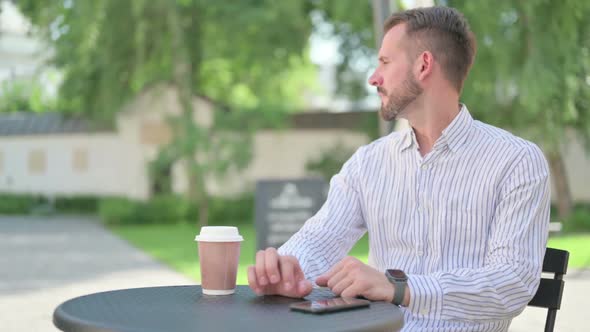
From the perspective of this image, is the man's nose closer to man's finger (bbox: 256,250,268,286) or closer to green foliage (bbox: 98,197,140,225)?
man's finger (bbox: 256,250,268,286)

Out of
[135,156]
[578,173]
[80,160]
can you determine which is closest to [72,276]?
[578,173]

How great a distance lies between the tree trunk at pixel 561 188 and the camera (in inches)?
886

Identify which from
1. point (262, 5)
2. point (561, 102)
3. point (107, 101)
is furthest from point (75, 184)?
point (561, 102)

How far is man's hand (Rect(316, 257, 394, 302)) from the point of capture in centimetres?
246

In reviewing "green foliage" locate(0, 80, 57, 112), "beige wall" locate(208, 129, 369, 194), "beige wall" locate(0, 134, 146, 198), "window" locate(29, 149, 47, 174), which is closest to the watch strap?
"beige wall" locate(208, 129, 369, 194)

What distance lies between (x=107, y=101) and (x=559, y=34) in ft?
43.8

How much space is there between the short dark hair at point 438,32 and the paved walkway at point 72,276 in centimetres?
486

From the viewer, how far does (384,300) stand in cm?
249

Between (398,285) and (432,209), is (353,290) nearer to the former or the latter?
(398,285)

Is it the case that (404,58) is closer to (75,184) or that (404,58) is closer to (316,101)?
(75,184)

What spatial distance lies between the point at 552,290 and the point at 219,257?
3.47 ft

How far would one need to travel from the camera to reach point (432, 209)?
9.39 ft

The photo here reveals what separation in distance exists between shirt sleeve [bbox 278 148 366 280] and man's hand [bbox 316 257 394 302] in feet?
1.26

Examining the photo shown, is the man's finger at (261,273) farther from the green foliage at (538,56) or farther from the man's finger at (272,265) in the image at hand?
the green foliage at (538,56)
